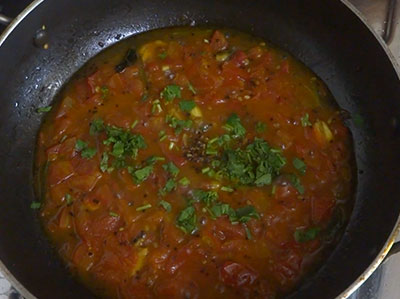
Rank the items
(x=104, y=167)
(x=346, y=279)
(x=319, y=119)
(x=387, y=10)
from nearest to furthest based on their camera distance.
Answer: (x=346, y=279) < (x=104, y=167) < (x=319, y=119) < (x=387, y=10)

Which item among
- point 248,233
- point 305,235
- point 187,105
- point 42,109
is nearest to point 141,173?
point 187,105

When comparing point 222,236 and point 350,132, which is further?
point 350,132

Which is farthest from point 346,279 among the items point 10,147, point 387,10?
point 10,147

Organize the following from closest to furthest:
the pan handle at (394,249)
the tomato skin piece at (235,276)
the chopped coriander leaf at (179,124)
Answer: the pan handle at (394,249) → the tomato skin piece at (235,276) → the chopped coriander leaf at (179,124)

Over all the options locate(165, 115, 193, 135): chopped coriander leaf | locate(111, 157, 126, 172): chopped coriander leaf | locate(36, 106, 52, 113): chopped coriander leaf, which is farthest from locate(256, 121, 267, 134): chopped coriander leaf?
locate(36, 106, 52, 113): chopped coriander leaf

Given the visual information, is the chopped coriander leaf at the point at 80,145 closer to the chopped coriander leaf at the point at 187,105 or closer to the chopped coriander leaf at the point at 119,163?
the chopped coriander leaf at the point at 119,163

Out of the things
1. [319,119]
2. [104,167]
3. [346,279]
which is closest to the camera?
[346,279]

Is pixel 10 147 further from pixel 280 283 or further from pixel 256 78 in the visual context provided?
pixel 280 283

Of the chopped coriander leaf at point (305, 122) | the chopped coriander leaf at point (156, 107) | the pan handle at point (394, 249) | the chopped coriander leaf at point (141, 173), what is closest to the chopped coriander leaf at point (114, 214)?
the chopped coriander leaf at point (141, 173)

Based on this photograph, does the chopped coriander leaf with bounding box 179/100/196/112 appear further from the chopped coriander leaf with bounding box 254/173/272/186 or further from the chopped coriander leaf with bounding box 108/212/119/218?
the chopped coriander leaf with bounding box 108/212/119/218
